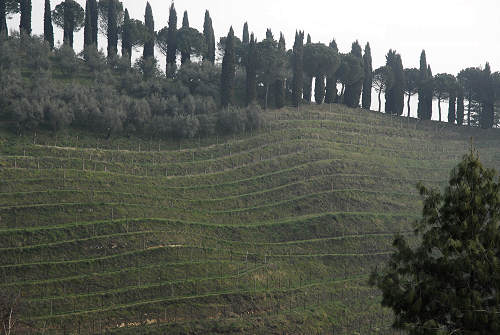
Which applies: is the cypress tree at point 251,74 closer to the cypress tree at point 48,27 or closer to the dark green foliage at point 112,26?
the dark green foliage at point 112,26

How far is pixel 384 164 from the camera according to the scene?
246 ft

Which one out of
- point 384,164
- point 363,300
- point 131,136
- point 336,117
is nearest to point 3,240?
point 131,136

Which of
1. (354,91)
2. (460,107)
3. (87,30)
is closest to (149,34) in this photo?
(87,30)

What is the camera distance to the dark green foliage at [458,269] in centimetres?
2041

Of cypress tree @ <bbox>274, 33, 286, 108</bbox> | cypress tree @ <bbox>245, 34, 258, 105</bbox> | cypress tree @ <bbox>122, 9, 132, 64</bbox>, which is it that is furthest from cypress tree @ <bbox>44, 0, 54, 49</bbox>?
cypress tree @ <bbox>274, 33, 286, 108</bbox>

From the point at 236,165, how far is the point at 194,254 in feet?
63.5

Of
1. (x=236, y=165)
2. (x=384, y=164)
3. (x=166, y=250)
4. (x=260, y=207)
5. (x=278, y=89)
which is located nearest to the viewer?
(x=166, y=250)

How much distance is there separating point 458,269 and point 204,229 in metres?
37.5

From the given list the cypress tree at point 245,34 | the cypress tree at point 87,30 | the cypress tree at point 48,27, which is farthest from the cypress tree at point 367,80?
the cypress tree at point 48,27

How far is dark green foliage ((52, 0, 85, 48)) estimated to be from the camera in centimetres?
9075

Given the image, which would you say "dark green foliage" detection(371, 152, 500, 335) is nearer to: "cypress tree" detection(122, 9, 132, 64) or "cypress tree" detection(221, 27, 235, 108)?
"cypress tree" detection(221, 27, 235, 108)

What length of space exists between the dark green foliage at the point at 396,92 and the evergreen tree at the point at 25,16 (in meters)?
53.1

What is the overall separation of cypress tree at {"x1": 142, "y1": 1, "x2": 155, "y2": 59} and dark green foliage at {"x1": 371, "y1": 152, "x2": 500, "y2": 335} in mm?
73797

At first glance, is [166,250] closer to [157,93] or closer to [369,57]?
[157,93]
